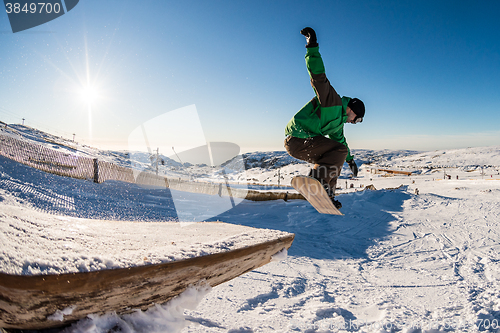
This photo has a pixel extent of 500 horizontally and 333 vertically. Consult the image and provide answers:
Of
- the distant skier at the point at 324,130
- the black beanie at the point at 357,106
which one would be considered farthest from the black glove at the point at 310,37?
the black beanie at the point at 357,106

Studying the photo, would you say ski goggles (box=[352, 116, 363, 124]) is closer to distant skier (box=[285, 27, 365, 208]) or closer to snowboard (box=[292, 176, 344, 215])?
distant skier (box=[285, 27, 365, 208])

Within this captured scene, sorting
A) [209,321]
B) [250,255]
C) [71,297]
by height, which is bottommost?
[209,321]

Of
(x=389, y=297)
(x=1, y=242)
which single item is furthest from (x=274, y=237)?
(x=389, y=297)

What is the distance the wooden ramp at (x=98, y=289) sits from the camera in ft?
2.32

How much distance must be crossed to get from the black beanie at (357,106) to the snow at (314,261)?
195cm

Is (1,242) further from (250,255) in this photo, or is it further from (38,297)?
(250,255)

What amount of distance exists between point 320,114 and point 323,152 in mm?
514

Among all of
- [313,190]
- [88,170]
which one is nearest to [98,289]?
[313,190]

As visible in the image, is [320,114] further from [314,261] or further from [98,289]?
[314,261]

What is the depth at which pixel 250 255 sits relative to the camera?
1408 mm

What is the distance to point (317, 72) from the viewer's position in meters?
2.25

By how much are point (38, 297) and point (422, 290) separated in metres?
5.62

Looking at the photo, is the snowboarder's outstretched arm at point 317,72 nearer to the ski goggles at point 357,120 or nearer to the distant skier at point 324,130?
the distant skier at point 324,130

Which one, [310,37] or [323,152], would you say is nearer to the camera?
[310,37]
